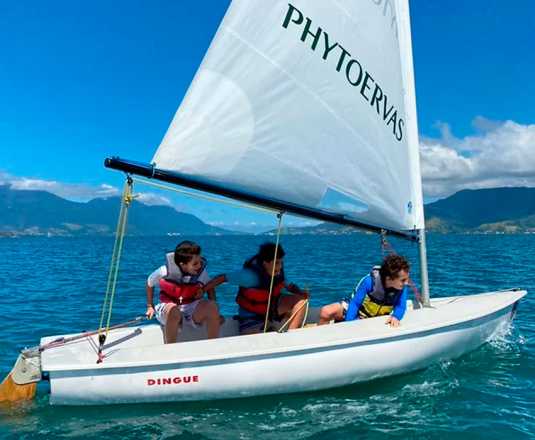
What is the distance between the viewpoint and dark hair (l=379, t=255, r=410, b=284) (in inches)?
210

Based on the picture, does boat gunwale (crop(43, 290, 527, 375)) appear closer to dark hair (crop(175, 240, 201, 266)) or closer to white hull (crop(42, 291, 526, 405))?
white hull (crop(42, 291, 526, 405))

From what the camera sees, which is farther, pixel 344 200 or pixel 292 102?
pixel 344 200

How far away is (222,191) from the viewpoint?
184 inches

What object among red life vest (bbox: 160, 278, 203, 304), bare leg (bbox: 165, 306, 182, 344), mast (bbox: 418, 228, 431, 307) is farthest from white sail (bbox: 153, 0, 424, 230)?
bare leg (bbox: 165, 306, 182, 344)

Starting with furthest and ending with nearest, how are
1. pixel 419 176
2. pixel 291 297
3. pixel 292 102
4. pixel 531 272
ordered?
pixel 531 272 < pixel 419 176 < pixel 291 297 < pixel 292 102

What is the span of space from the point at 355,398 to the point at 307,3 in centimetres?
426

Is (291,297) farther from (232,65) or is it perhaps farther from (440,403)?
(232,65)

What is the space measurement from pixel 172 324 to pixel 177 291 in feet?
1.35

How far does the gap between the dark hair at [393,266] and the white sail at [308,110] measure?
67cm

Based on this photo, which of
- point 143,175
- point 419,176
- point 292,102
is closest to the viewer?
point 143,175

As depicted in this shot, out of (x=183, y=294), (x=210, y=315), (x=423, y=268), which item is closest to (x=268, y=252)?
(x=210, y=315)

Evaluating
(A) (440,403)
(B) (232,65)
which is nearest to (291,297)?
(A) (440,403)

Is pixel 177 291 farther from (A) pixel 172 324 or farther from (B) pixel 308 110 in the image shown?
(B) pixel 308 110

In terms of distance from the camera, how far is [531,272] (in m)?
17.7
